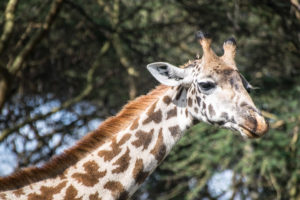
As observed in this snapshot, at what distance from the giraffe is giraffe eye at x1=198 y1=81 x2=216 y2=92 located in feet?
0.04

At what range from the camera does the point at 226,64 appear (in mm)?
5887

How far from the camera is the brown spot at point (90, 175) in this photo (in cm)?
521

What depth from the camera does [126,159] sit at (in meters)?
5.41

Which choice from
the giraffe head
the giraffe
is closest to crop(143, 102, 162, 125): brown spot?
the giraffe

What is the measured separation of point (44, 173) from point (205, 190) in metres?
10.2

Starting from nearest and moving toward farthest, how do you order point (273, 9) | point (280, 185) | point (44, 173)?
point (44, 173) < point (273, 9) < point (280, 185)

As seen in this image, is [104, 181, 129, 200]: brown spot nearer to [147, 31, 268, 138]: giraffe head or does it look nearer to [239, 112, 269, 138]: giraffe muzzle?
[147, 31, 268, 138]: giraffe head

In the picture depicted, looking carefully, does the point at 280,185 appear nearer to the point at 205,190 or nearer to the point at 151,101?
the point at 205,190

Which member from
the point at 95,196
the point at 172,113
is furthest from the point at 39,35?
the point at 95,196

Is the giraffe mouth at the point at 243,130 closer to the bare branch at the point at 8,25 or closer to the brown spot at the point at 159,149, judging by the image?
the brown spot at the point at 159,149

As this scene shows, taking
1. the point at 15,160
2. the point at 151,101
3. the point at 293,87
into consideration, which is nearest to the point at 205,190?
the point at 293,87

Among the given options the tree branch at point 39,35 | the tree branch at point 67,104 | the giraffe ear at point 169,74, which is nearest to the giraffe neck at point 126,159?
the giraffe ear at point 169,74

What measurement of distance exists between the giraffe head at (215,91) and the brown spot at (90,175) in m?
1.26

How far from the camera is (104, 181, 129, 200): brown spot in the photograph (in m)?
5.25
